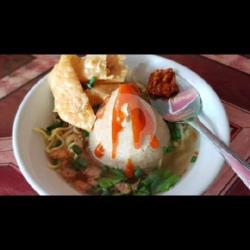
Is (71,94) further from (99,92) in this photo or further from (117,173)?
(117,173)

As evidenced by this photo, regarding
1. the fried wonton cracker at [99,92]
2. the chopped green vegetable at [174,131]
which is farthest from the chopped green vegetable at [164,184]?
the fried wonton cracker at [99,92]

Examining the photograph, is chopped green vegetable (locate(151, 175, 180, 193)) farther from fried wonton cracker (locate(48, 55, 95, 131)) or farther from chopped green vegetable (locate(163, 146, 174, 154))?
fried wonton cracker (locate(48, 55, 95, 131))

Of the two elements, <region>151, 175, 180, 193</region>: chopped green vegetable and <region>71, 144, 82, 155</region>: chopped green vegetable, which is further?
<region>71, 144, 82, 155</region>: chopped green vegetable

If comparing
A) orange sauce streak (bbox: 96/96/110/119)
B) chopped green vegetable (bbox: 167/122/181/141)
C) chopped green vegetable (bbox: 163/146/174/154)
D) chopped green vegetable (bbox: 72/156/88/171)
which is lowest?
chopped green vegetable (bbox: 72/156/88/171)

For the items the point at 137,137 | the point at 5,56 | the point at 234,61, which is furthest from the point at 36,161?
the point at 234,61

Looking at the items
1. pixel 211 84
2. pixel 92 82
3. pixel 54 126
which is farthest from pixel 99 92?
pixel 211 84

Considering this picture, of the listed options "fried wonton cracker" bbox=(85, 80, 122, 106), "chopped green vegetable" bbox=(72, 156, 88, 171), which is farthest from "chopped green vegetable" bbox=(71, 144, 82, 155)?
"fried wonton cracker" bbox=(85, 80, 122, 106)

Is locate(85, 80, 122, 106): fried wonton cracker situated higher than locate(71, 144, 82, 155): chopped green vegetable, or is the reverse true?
locate(85, 80, 122, 106): fried wonton cracker
